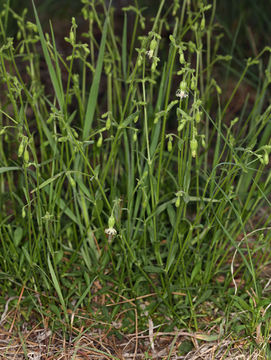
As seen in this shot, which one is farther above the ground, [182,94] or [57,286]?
[182,94]

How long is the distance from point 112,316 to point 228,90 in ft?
4.71

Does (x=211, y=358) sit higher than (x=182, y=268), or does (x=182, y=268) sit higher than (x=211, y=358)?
(x=182, y=268)

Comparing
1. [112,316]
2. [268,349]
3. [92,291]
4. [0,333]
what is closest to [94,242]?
[92,291]

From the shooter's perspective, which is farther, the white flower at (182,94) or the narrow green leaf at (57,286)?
the narrow green leaf at (57,286)

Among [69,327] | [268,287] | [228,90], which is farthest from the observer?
[228,90]

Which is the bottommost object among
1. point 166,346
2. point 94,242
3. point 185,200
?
point 166,346

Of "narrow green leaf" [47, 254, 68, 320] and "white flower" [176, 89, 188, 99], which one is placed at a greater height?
"white flower" [176, 89, 188, 99]

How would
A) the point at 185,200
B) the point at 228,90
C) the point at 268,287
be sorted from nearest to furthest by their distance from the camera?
1. the point at 185,200
2. the point at 268,287
3. the point at 228,90

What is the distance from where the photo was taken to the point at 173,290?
5.08 feet

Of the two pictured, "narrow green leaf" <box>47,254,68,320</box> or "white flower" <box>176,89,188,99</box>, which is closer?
"white flower" <box>176,89,188,99</box>

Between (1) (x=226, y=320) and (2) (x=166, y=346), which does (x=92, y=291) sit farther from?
(1) (x=226, y=320)

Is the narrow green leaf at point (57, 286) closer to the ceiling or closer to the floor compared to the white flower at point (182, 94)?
closer to the floor

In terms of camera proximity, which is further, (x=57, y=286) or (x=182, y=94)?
(x=57, y=286)

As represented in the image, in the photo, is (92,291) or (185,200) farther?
(92,291)
